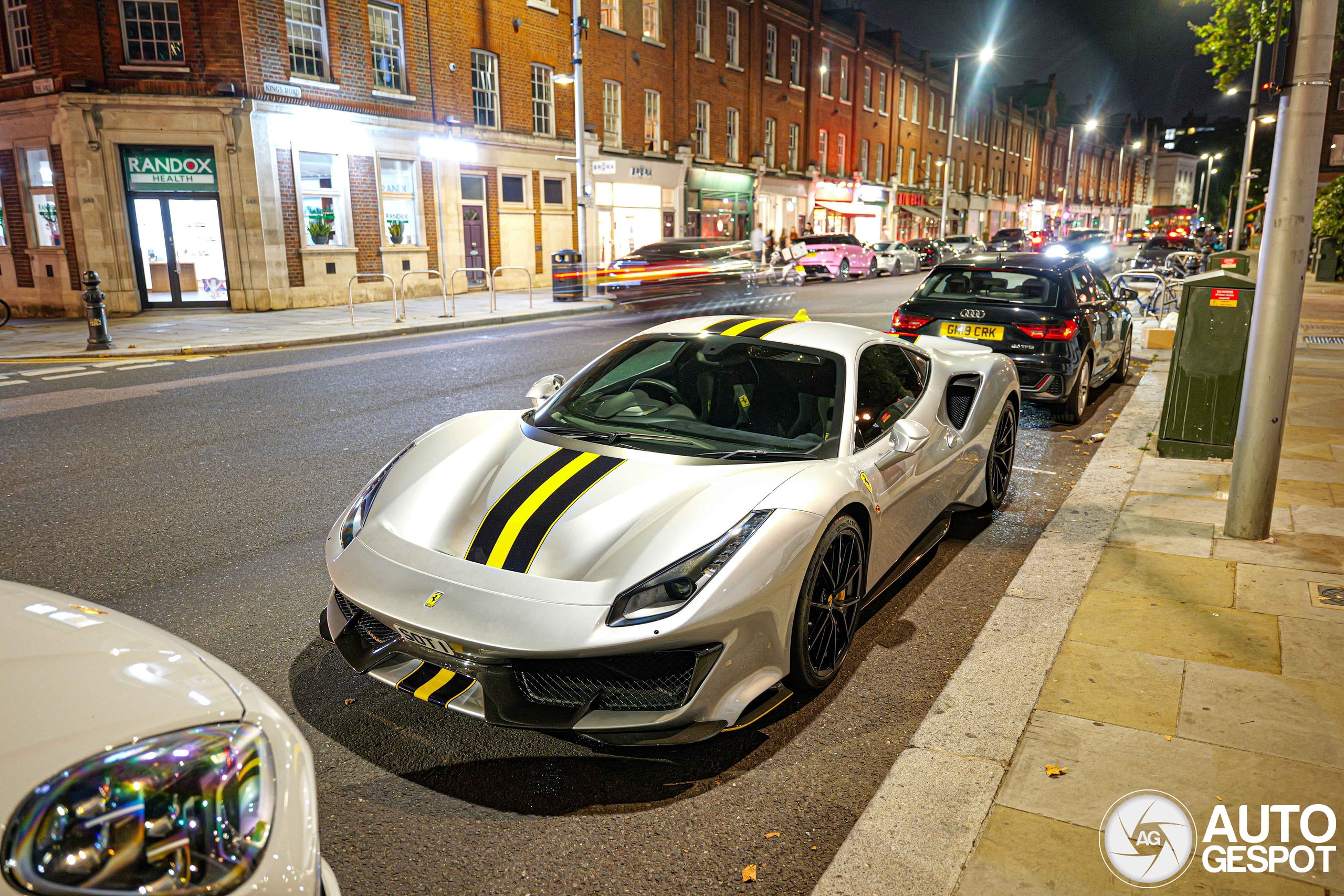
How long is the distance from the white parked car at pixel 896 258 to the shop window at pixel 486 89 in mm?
14901

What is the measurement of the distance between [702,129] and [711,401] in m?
34.7

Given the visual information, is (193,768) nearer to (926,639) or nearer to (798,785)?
(798,785)

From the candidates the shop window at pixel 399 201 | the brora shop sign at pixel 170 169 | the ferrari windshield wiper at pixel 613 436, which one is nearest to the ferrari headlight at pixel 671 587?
the ferrari windshield wiper at pixel 613 436

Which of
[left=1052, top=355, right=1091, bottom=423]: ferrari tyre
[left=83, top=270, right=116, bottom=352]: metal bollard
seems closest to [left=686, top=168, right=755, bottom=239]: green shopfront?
[left=83, top=270, right=116, bottom=352]: metal bollard

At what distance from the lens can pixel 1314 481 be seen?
21.6 feet

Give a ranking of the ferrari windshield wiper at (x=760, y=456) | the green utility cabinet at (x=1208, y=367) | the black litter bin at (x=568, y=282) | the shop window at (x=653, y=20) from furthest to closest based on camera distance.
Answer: the shop window at (x=653, y=20)
the black litter bin at (x=568, y=282)
the green utility cabinet at (x=1208, y=367)
the ferrari windshield wiper at (x=760, y=456)

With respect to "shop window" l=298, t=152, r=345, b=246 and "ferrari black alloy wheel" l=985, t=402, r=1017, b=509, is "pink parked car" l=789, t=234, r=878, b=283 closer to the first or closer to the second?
"shop window" l=298, t=152, r=345, b=246

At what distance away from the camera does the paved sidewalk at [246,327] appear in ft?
47.0

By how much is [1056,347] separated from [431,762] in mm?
7106

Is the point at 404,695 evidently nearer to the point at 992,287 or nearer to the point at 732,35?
the point at 992,287

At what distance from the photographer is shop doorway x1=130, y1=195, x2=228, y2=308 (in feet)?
65.1

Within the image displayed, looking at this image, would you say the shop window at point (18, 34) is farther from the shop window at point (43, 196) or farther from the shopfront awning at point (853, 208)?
the shopfront awning at point (853, 208)

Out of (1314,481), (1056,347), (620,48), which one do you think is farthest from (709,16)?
(1314,481)

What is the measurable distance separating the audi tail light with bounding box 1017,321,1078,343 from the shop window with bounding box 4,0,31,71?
21295 mm
